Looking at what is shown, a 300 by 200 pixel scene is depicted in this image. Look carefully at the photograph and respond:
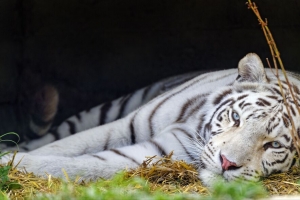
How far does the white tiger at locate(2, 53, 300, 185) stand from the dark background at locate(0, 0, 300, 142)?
72 centimetres

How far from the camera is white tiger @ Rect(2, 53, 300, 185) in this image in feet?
7.13

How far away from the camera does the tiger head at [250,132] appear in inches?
83.7

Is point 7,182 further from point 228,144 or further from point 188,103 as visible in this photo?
point 188,103

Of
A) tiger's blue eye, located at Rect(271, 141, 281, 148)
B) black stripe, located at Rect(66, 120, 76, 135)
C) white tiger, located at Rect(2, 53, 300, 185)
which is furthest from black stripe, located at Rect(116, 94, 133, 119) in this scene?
tiger's blue eye, located at Rect(271, 141, 281, 148)

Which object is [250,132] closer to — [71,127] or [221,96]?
[221,96]

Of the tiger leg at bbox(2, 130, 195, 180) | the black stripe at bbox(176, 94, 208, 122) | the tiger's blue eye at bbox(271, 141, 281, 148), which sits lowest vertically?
the tiger leg at bbox(2, 130, 195, 180)

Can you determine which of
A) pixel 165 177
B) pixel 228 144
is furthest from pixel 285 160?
pixel 165 177

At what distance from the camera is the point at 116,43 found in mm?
3748

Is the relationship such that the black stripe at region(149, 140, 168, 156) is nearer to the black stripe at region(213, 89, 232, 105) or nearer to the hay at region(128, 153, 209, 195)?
the hay at region(128, 153, 209, 195)

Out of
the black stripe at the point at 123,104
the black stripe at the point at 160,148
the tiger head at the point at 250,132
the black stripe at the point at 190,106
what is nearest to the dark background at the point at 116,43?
the black stripe at the point at 123,104

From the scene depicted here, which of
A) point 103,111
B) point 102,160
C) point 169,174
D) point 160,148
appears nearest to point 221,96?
point 160,148

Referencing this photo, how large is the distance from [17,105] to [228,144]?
1.93 meters

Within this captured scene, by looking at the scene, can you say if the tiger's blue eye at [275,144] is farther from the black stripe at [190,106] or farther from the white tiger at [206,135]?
the black stripe at [190,106]

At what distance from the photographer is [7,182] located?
2068 millimetres
